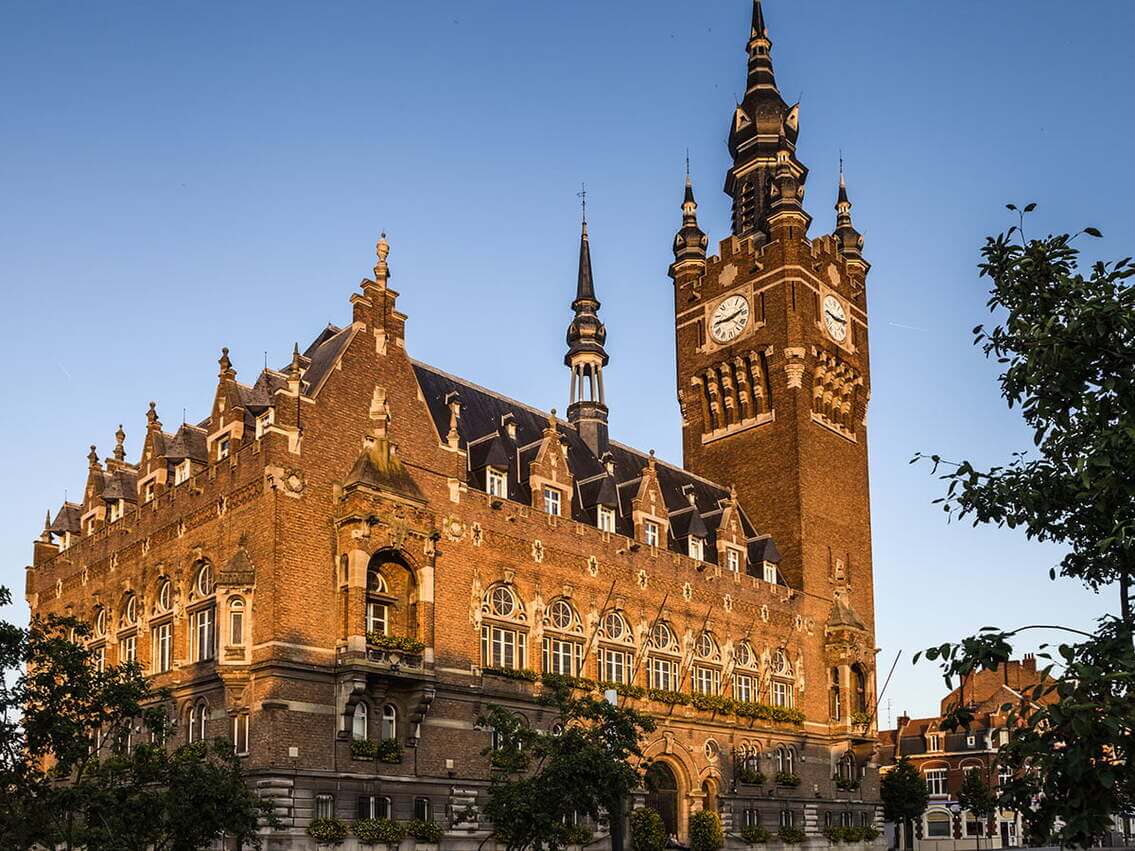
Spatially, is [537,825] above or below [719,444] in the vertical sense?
below

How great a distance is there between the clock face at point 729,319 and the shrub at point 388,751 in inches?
1466

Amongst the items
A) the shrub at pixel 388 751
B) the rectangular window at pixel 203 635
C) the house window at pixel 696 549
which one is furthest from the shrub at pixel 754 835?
the rectangular window at pixel 203 635

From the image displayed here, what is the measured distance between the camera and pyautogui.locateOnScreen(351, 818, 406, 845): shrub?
136 ft

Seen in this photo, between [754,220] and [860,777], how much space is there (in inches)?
1297

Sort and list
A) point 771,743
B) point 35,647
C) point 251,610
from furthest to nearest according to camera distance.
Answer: point 771,743, point 251,610, point 35,647

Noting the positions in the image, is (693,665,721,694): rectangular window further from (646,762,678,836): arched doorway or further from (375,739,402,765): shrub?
(375,739,402,765): shrub

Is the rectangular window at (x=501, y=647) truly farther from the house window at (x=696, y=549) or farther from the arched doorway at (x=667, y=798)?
the house window at (x=696, y=549)

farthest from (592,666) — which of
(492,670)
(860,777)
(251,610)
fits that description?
(860,777)

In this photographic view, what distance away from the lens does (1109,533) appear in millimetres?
18922

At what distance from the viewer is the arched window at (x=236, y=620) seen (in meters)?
42.6

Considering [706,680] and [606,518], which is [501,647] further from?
[706,680]

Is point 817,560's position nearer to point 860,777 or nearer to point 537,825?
point 860,777

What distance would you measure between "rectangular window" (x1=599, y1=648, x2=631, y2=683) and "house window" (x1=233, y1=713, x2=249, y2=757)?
1729 centimetres

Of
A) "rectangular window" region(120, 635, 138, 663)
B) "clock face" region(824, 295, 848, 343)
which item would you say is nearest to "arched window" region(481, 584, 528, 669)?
"rectangular window" region(120, 635, 138, 663)
